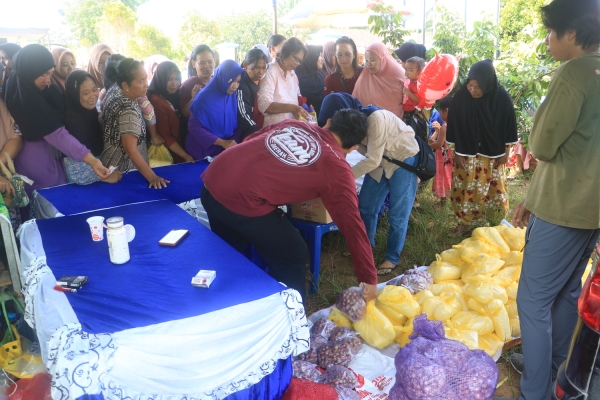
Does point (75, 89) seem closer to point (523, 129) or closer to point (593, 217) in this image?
point (593, 217)

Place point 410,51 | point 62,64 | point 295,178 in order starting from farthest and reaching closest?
point 410,51 < point 62,64 < point 295,178

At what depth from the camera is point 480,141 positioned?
3.47 metres

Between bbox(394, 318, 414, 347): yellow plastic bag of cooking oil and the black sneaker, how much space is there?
0.50 meters

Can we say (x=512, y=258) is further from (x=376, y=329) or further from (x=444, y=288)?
(x=376, y=329)

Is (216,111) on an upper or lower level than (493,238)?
upper

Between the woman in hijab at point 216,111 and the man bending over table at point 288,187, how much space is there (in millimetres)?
1144

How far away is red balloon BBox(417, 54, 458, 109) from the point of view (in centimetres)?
346

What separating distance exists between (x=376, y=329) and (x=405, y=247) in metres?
1.39

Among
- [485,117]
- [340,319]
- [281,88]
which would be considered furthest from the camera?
[281,88]

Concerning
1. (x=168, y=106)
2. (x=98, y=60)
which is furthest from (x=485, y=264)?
(x=98, y=60)

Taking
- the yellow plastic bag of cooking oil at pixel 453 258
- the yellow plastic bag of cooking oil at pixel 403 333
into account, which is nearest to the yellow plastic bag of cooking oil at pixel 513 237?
the yellow plastic bag of cooking oil at pixel 453 258

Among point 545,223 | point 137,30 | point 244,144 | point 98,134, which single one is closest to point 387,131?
point 244,144

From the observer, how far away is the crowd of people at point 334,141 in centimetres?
163

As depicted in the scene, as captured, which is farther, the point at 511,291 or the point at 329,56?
the point at 329,56
